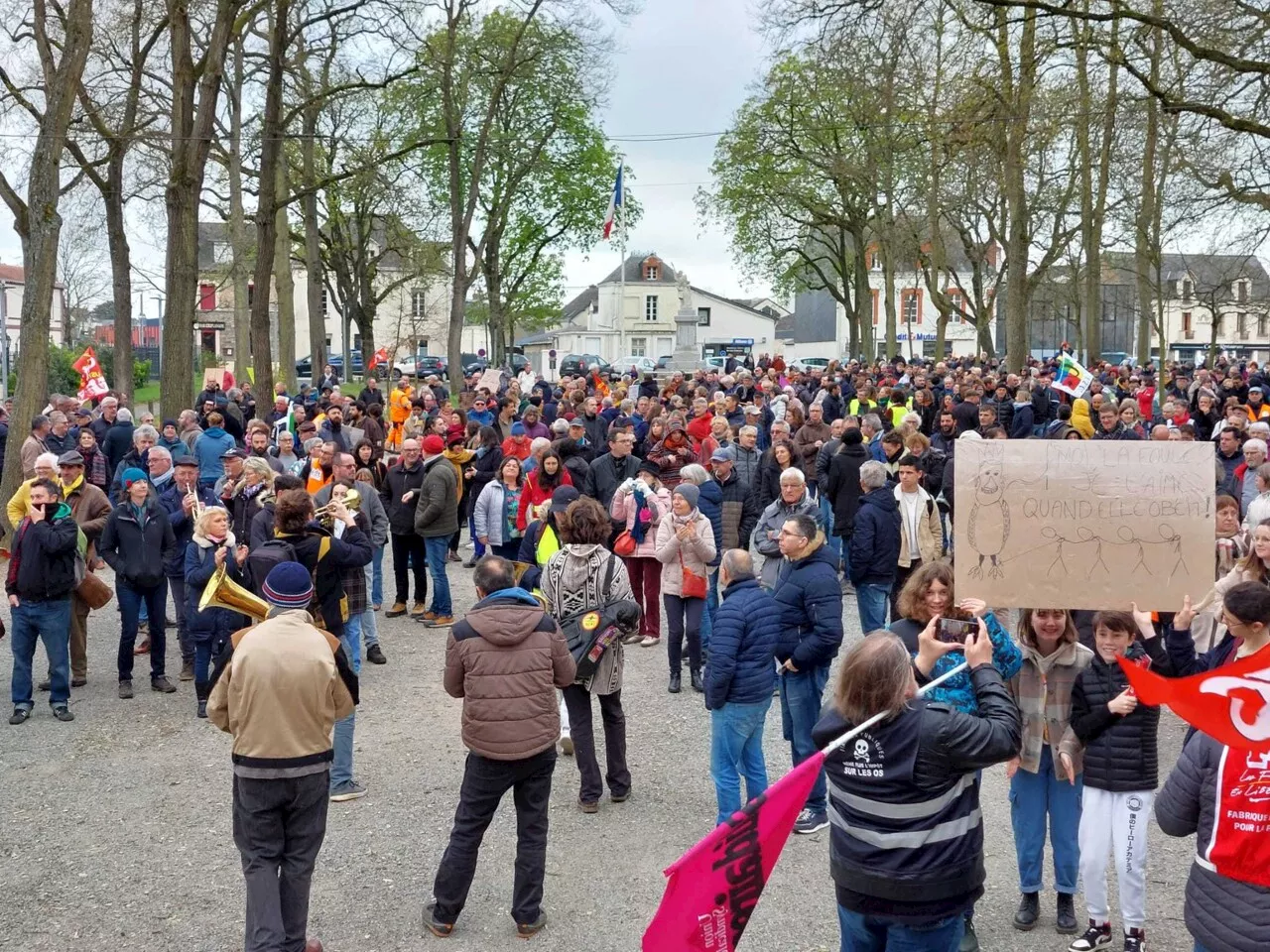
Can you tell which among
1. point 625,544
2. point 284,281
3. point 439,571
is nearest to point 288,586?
point 625,544

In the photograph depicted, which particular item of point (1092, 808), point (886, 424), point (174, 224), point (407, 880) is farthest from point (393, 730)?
point (174, 224)

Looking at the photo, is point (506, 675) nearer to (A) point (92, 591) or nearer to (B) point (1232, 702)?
(B) point (1232, 702)

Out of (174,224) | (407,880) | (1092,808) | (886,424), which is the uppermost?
(174,224)

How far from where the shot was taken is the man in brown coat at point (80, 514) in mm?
9586

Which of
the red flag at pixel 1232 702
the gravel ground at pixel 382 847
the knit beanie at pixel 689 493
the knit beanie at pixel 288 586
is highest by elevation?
the knit beanie at pixel 689 493

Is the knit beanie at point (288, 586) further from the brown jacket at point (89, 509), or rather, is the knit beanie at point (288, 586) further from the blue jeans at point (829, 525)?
the blue jeans at point (829, 525)

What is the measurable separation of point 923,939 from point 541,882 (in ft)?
7.17

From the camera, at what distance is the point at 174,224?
18812mm

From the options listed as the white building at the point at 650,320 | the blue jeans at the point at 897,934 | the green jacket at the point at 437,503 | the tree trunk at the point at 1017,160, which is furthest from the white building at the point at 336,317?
the blue jeans at the point at 897,934

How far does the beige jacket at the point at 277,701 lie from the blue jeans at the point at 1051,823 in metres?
3.19

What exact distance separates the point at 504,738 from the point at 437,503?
605 cm

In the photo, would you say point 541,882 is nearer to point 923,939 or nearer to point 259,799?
point 259,799

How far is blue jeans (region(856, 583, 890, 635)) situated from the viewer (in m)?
9.57

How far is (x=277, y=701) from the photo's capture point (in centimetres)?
510
